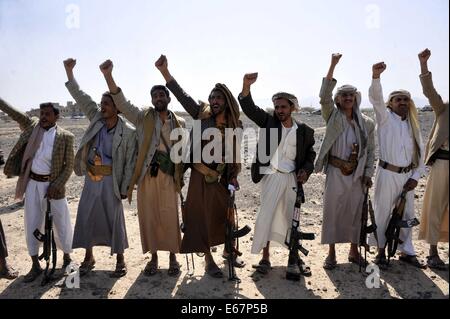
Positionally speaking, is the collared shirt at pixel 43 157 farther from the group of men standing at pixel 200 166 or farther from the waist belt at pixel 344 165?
the waist belt at pixel 344 165

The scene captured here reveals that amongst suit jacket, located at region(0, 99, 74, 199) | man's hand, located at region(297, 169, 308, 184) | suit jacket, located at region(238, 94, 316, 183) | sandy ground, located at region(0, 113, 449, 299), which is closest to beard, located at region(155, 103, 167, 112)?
suit jacket, located at region(238, 94, 316, 183)

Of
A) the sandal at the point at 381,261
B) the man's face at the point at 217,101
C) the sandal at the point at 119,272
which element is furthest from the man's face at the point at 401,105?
the sandal at the point at 119,272

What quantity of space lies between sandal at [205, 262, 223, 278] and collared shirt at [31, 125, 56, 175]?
2.38 m

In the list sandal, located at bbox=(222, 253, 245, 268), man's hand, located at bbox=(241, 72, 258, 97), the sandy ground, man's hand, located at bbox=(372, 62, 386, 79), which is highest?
man's hand, located at bbox=(372, 62, 386, 79)

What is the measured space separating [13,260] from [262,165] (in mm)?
3741

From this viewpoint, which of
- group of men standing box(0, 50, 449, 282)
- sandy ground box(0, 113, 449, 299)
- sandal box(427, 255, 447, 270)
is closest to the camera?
sandy ground box(0, 113, 449, 299)

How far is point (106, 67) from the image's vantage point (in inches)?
179

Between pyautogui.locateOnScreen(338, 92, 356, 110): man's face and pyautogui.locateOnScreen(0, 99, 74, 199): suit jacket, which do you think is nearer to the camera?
pyautogui.locateOnScreen(0, 99, 74, 199): suit jacket

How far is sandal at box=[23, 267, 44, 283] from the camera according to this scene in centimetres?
470

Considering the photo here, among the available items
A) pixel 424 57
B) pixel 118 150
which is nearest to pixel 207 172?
pixel 118 150

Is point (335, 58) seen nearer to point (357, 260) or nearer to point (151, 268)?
point (357, 260)

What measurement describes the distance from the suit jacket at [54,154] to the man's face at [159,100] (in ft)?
3.88

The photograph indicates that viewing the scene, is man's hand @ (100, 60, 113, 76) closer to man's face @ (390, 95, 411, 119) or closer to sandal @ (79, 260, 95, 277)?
sandal @ (79, 260, 95, 277)
